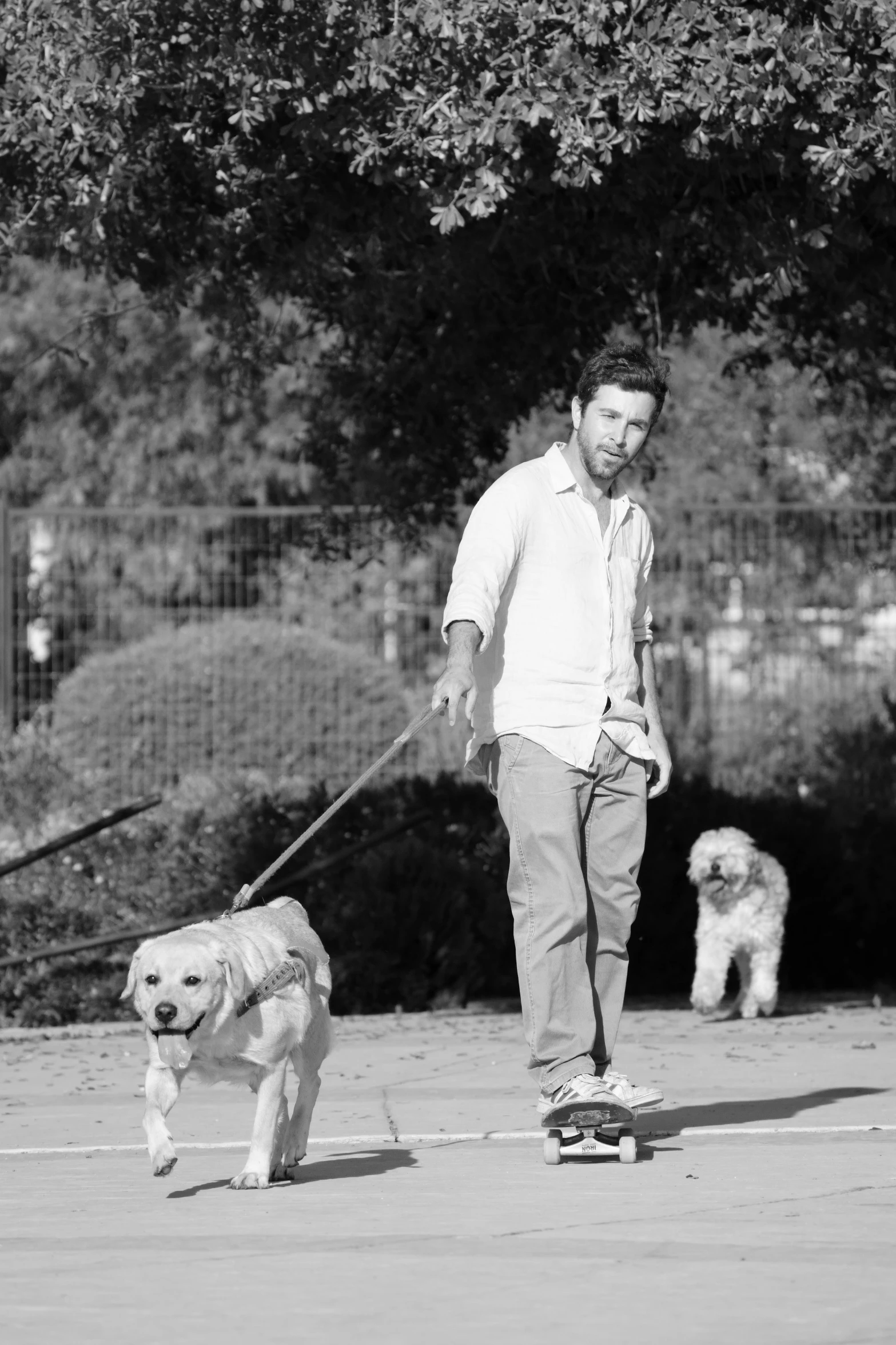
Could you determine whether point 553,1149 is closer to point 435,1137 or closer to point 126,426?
point 435,1137

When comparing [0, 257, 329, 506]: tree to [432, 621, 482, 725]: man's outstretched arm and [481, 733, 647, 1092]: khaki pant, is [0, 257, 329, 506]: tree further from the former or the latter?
[432, 621, 482, 725]: man's outstretched arm

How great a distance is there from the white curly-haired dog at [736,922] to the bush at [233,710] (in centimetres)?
657

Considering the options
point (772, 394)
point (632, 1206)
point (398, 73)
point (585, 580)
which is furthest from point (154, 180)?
point (772, 394)

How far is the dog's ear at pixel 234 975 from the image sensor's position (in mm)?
5105

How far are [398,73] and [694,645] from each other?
10.0 meters

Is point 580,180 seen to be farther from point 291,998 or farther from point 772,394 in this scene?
point 772,394

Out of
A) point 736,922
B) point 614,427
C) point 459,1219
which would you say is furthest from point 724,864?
Answer: point 459,1219

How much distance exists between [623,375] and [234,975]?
6.20ft

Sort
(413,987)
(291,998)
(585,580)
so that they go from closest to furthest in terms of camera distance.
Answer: (291,998), (585,580), (413,987)

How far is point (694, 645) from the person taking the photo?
16891 millimetres

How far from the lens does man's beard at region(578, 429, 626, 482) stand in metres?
5.68

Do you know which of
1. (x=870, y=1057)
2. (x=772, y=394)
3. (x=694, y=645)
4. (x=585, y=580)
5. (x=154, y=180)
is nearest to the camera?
(x=585, y=580)

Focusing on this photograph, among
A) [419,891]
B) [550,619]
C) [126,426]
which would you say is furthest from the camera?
[126,426]

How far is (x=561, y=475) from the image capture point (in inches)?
226
